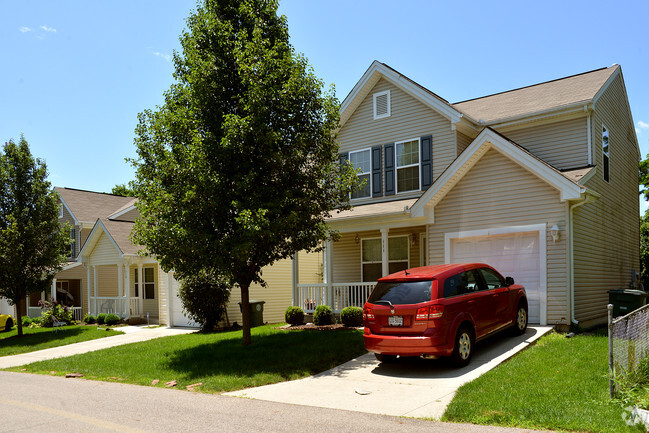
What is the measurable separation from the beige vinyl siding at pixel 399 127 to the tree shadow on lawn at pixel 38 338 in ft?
41.5

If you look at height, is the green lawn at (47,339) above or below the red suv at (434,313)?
below

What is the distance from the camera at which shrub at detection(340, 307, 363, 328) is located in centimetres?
1505

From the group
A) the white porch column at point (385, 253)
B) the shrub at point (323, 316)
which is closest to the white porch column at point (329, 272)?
the shrub at point (323, 316)

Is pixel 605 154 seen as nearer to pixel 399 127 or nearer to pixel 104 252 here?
pixel 399 127

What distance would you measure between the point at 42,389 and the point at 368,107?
41.9 ft

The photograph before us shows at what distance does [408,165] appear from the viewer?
17.1 m

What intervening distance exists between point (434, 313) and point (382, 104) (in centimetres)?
1048

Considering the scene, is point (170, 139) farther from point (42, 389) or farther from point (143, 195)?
point (42, 389)

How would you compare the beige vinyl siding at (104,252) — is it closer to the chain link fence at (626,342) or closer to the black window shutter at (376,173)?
the black window shutter at (376,173)

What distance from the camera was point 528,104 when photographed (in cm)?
1642

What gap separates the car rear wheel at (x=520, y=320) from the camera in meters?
11.2

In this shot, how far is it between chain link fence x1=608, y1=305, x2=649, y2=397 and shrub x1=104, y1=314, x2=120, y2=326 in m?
20.6

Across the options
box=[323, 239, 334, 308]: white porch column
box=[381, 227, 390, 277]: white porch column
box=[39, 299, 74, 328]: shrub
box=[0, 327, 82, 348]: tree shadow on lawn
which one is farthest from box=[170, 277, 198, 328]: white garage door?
box=[381, 227, 390, 277]: white porch column

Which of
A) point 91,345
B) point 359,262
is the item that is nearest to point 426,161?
point 359,262
